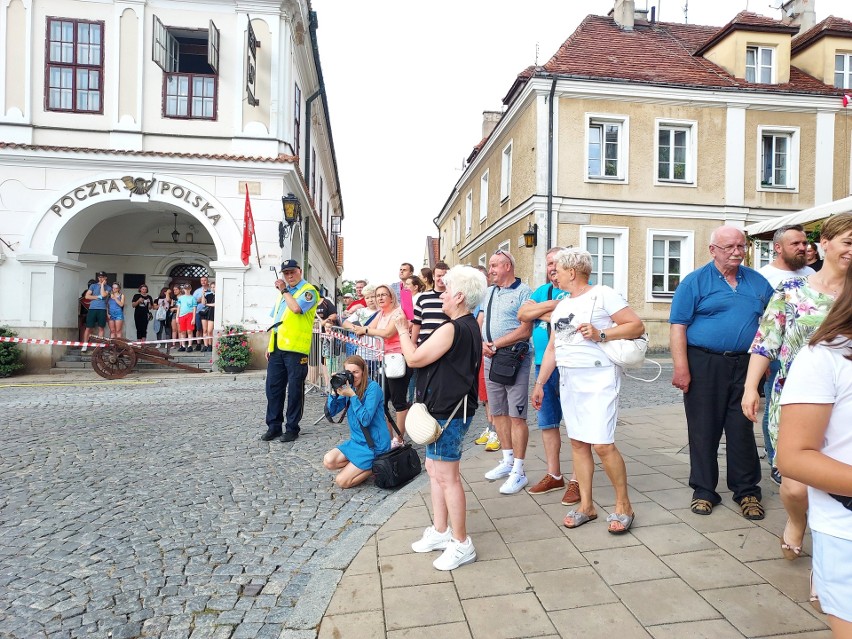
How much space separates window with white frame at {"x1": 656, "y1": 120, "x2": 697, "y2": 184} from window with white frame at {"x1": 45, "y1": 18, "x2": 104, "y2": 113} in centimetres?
1563

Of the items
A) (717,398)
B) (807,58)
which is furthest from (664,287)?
(717,398)

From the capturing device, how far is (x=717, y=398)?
3.93 meters

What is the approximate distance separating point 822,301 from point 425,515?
277cm

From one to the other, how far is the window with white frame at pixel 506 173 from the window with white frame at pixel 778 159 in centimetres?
795

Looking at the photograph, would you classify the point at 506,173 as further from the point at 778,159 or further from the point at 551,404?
the point at 551,404

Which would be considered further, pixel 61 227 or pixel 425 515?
pixel 61 227

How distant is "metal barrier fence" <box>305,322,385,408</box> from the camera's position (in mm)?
7574

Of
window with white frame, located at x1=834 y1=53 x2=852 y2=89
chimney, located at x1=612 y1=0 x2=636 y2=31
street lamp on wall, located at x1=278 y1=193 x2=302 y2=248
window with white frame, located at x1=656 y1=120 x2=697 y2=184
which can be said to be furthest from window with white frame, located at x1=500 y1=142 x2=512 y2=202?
window with white frame, located at x1=834 y1=53 x2=852 y2=89

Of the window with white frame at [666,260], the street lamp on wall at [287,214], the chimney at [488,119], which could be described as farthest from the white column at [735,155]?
the street lamp on wall at [287,214]

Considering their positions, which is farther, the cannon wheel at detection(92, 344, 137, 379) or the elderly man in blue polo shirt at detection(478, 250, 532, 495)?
the cannon wheel at detection(92, 344, 137, 379)

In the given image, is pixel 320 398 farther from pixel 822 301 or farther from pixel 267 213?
pixel 822 301

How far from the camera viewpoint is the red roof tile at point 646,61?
17.2 metres

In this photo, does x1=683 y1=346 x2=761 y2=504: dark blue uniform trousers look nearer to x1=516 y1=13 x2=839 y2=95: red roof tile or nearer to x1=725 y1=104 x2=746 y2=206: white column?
x1=516 y1=13 x2=839 y2=95: red roof tile

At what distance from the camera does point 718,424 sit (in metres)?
3.98
